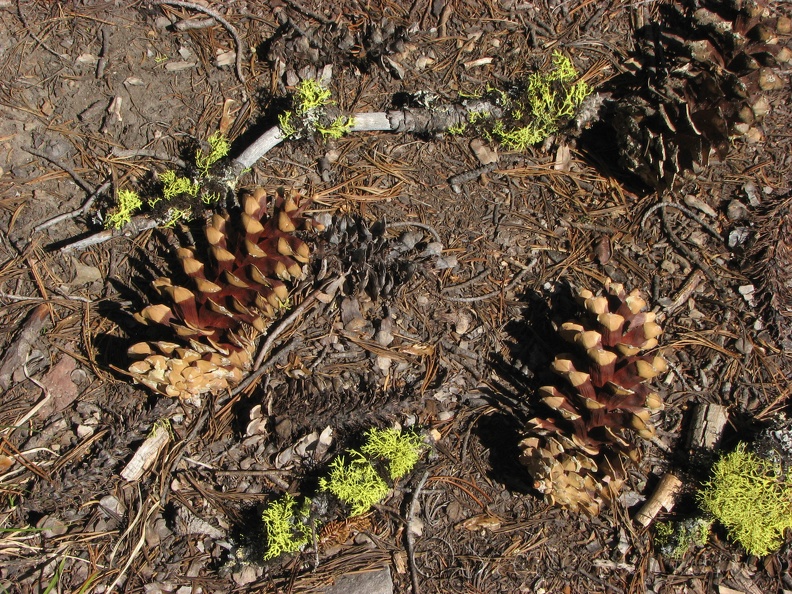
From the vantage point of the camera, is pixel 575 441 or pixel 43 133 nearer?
pixel 575 441

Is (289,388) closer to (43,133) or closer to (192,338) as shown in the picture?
(192,338)

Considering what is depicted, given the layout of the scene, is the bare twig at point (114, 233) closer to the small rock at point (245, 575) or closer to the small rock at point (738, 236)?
the small rock at point (245, 575)

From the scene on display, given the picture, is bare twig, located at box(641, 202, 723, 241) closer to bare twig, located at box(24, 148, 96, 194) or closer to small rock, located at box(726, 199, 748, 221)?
small rock, located at box(726, 199, 748, 221)

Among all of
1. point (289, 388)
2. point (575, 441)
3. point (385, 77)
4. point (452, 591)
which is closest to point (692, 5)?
point (385, 77)

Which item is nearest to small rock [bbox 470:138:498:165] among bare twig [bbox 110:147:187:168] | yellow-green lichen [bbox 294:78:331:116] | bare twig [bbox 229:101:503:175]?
bare twig [bbox 229:101:503:175]

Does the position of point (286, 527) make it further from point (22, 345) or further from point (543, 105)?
point (543, 105)

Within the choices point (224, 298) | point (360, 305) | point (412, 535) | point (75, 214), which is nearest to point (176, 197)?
point (75, 214)
